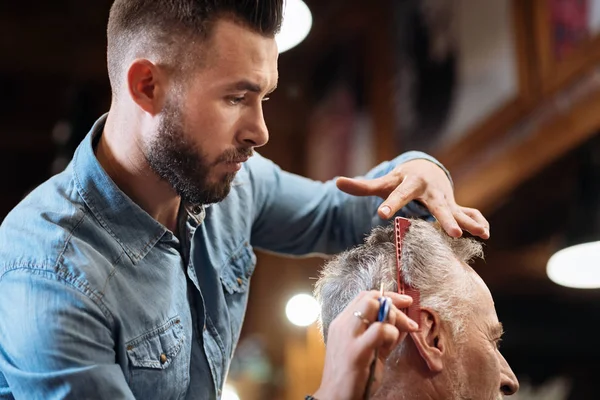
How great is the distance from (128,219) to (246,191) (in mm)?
459

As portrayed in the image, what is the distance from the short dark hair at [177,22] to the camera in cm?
142

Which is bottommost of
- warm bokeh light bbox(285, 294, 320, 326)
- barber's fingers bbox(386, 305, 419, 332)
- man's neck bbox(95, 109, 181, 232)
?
barber's fingers bbox(386, 305, 419, 332)

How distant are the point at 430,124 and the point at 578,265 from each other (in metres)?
1.42

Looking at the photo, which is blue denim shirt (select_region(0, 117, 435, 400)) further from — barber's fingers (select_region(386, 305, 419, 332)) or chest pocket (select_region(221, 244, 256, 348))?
barber's fingers (select_region(386, 305, 419, 332))

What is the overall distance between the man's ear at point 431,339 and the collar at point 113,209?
575 mm

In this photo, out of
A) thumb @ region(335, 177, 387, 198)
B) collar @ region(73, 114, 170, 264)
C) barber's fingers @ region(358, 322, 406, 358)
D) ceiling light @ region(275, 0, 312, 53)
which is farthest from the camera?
ceiling light @ region(275, 0, 312, 53)

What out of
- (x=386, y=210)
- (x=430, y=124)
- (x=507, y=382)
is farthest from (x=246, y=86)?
(x=430, y=124)

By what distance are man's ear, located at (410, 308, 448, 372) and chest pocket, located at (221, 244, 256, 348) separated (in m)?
0.47

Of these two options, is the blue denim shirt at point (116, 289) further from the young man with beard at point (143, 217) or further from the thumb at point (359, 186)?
the thumb at point (359, 186)

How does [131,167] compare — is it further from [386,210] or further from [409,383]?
[409,383]

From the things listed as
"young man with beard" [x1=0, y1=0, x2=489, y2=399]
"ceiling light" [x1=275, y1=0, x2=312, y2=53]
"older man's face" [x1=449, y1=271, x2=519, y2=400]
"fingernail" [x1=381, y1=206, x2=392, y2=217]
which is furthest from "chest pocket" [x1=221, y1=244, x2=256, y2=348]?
"ceiling light" [x1=275, y1=0, x2=312, y2=53]

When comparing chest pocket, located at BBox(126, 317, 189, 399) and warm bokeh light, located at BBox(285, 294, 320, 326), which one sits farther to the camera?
warm bokeh light, located at BBox(285, 294, 320, 326)

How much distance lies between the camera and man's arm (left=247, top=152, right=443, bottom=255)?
6.38ft

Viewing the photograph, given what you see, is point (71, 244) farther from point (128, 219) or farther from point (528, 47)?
point (528, 47)
